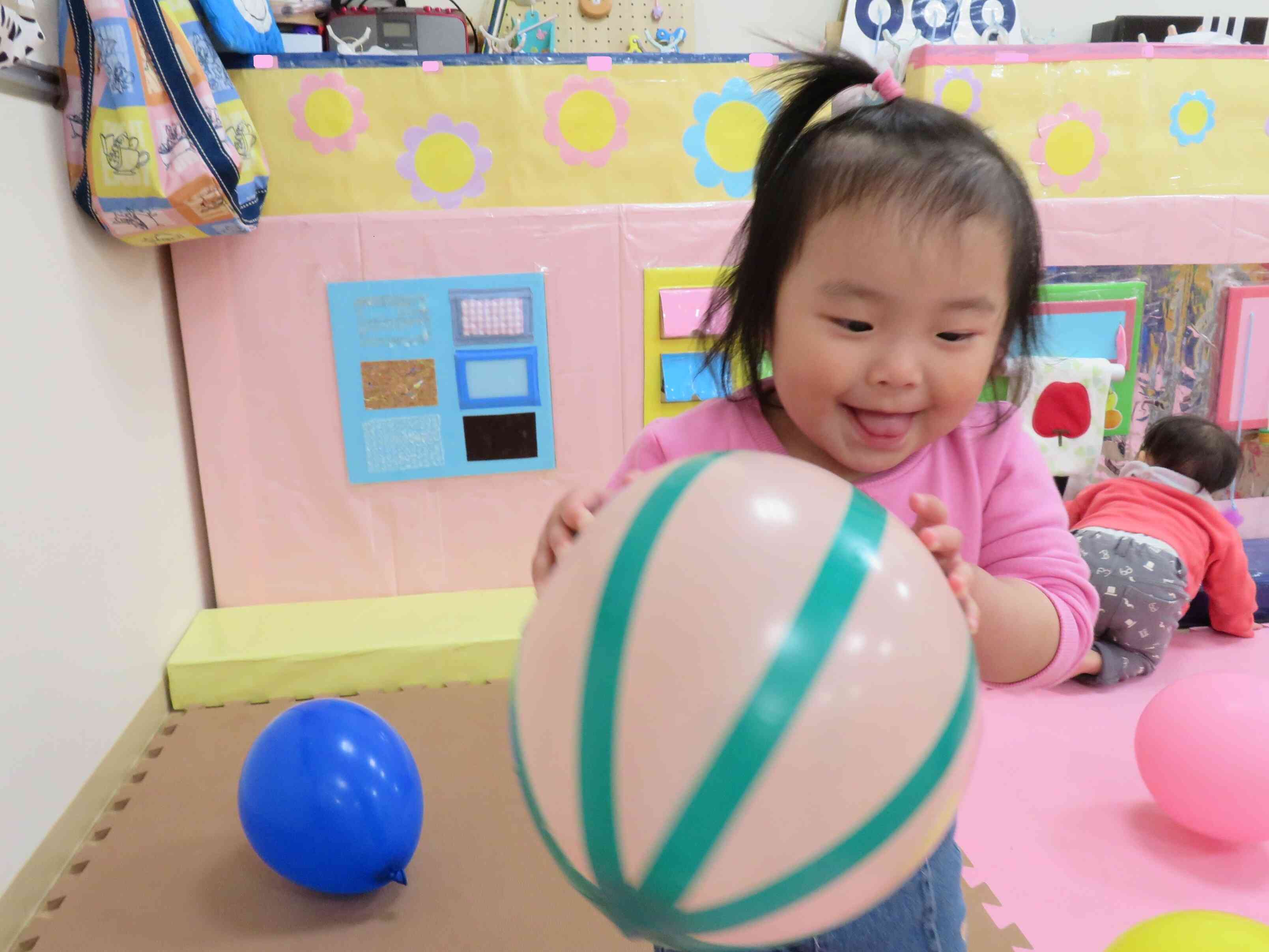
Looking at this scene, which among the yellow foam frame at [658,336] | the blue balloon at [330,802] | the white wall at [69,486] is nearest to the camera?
the blue balloon at [330,802]

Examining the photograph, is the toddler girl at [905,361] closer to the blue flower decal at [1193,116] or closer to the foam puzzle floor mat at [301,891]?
the foam puzzle floor mat at [301,891]

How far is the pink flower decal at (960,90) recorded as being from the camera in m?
2.40

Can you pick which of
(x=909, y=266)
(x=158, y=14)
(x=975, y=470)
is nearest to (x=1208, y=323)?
(x=975, y=470)

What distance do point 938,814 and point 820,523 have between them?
223mm

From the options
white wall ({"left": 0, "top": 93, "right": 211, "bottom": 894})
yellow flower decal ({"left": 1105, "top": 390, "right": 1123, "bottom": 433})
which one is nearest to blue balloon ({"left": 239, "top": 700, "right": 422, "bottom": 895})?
white wall ({"left": 0, "top": 93, "right": 211, "bottom": 894})

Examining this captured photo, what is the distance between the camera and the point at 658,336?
2.47 m

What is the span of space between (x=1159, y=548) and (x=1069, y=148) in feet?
3.58

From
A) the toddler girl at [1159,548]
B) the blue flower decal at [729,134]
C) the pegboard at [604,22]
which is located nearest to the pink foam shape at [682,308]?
the blue flower decal at [729,134]

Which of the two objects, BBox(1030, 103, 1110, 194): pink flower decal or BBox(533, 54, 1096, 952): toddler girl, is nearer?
BBox(533, 54, 1096, 952): toddler girl

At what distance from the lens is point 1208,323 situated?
8.75 ft

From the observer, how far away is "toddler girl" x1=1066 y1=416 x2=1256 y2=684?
88.1 inches

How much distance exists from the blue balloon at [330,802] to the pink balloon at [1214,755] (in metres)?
1.30

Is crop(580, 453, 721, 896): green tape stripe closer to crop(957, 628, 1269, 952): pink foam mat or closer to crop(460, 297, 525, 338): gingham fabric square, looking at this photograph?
crop(957, 628, 1269, 952): pink foam mat

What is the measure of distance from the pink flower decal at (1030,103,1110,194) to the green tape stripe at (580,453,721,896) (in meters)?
2.32
